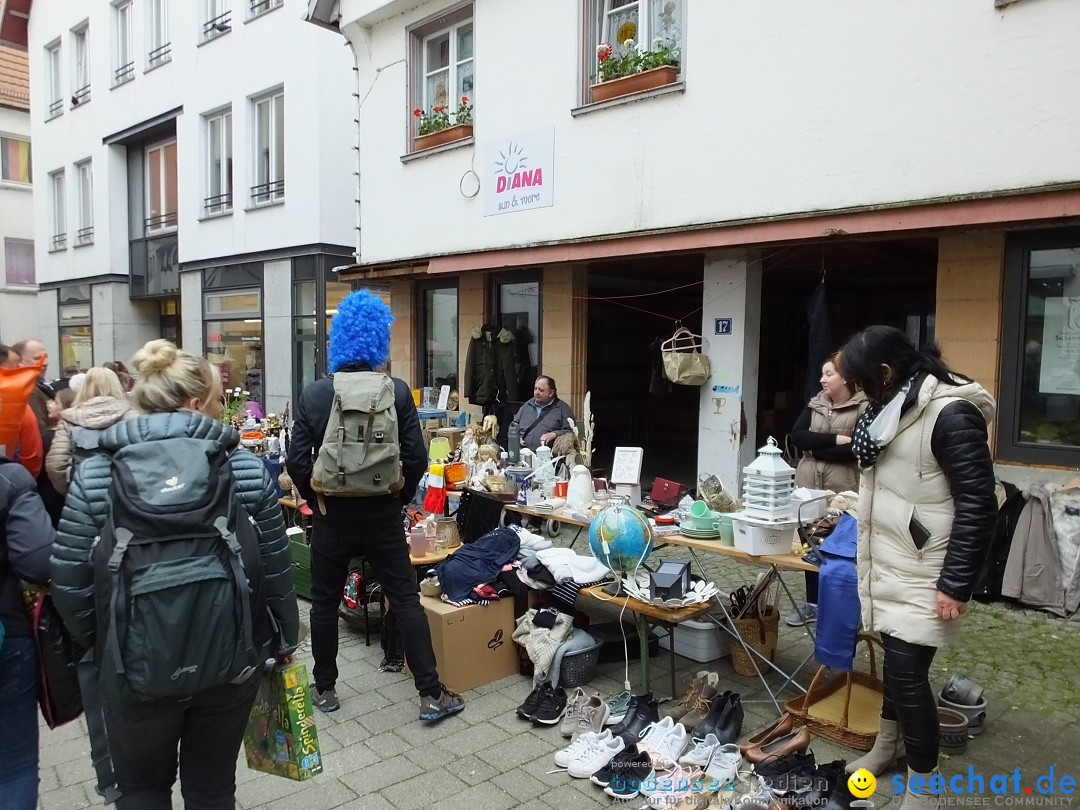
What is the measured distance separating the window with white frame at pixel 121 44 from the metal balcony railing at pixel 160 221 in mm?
2807

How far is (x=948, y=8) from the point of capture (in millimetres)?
5578

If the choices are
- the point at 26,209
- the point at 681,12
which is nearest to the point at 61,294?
the point at 26,209

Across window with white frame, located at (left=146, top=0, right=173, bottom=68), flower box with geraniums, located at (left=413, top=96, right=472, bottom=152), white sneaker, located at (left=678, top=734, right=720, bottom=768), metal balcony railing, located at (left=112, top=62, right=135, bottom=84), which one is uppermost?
window with white frame, located at (left=146, top=0, right=173, bottom=68)

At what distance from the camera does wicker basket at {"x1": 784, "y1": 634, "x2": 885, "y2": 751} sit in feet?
11.6

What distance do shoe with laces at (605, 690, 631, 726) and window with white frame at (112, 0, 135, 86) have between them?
17289mm

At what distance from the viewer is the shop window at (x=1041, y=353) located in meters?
5.47

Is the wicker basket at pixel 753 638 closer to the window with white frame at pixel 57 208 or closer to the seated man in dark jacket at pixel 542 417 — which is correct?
the seated man in dark jacket at pixel 542 417

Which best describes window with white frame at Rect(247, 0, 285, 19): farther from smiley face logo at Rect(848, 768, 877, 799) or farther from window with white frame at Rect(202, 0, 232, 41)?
smiley face logo at Rect(848, 768, 877, 799)

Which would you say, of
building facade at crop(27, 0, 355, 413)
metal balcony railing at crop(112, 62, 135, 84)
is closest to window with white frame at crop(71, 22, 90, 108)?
building facade at crop(27, 0, 355, 413)

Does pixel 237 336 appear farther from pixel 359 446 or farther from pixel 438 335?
pixel 359 446

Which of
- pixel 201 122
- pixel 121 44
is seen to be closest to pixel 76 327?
pixel 121 44

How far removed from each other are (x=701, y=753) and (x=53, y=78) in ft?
71.9

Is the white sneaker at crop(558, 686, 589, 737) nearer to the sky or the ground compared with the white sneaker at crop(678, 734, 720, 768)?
nearer to the ground

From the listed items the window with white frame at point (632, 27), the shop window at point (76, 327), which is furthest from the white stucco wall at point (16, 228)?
the window with white frame at point (632, 27)
